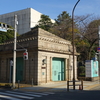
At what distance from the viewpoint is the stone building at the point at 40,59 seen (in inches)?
883

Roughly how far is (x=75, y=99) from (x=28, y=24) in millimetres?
63731

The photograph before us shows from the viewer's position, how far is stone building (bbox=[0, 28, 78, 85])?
2242 centimetres

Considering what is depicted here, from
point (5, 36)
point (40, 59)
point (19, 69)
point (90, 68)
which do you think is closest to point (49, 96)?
point (40, 59)

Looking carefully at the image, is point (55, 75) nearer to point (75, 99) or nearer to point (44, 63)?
point (44, 63)

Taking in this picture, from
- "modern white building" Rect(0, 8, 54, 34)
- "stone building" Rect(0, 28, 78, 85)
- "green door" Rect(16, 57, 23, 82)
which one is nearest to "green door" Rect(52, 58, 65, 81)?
"stone building" Rect(0, 28, 78, 85)

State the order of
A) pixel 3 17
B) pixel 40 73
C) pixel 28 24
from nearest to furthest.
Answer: pixel 40 73 < pixel 28 24 < pixel 3 17

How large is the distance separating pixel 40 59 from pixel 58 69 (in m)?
5.25

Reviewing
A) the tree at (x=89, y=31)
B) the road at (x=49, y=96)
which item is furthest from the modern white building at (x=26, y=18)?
the road at (x=49, y=96)

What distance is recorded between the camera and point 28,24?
72625 millimetres

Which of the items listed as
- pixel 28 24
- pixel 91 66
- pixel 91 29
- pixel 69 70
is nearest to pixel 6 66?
pixel 69 70

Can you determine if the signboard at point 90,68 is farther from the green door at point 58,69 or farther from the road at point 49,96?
the road at point 49,96

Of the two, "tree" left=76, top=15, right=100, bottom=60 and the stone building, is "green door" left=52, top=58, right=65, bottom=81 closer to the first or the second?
the stone building

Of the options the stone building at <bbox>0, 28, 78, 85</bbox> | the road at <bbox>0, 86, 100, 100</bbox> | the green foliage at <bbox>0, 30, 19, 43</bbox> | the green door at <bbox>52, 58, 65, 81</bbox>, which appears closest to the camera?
the road at <bbox>0, 86, 100, 100</bbox>

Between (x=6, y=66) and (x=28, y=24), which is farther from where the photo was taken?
(x=28, y=24)
